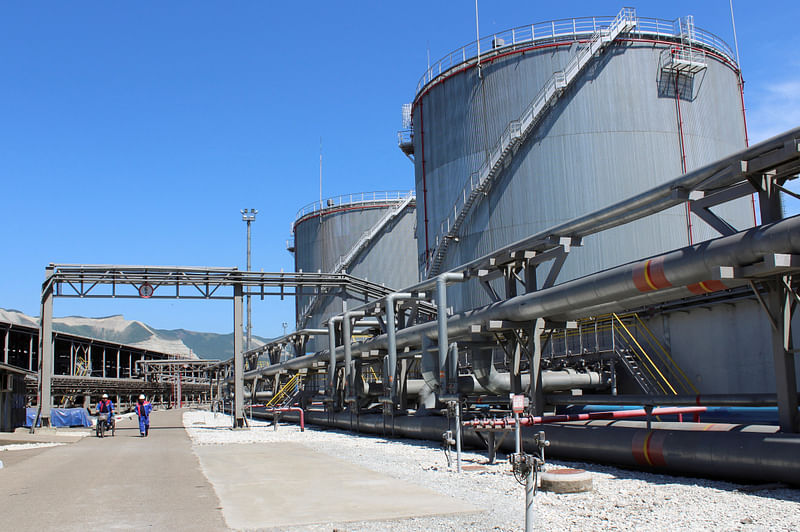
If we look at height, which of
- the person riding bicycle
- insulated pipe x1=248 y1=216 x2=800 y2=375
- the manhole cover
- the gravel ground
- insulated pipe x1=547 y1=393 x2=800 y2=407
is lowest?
the gravel ground

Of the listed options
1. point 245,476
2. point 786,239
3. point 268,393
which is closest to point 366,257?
point 268,393

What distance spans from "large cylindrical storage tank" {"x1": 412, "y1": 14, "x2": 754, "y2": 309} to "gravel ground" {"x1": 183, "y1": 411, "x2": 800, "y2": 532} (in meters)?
14.1

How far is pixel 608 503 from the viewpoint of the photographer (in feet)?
28.1

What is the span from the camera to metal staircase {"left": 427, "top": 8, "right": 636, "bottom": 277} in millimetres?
25875

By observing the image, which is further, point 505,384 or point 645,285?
point 505,384

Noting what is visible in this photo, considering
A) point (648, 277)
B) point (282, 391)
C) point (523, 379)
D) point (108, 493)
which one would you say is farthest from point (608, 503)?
point (282, 391)

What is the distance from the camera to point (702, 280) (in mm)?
10820

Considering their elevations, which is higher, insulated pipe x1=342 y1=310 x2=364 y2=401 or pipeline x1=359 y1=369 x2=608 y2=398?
insulated pipe x1=342 y1=310 x2=364 y2=401

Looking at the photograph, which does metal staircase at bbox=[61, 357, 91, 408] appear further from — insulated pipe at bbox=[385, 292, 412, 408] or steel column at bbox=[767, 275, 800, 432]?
steel column at bbox=[767, 275, 800, 432]

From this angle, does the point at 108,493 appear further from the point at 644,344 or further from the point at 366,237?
the point at 366,237

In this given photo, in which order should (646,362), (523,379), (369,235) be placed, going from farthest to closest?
(369,235) → (646,362) → (523,379)

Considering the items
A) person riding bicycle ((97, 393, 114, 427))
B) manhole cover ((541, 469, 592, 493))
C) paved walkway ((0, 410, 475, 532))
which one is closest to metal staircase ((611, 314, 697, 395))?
paved walkway ((0, 410, 475, 532))

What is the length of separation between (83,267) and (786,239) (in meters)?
26.2

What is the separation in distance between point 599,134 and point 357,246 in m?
26.6
